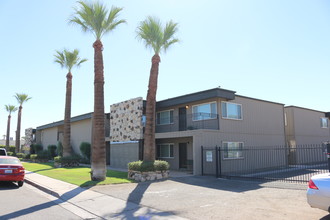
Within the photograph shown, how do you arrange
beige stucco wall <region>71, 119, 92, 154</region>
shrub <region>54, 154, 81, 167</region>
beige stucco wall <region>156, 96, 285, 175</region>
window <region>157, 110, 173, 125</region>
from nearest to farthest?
1. beige stucco wall <region>156, 96, 285, 175</region>
2. window <region>157, 110, 173, 125</region>
3. shrub <region>54, 154, 81, 167</region>
4. beige stucco wall <region>71, 119, 92, 154</region>

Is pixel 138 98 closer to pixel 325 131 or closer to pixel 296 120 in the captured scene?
pixel 296 120

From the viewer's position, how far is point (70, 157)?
81.4ft

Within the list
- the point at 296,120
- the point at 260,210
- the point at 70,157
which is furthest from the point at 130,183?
the point at 296,120

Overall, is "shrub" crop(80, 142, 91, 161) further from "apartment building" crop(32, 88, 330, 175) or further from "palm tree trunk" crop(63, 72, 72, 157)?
"palm tree trunk" crop(63, 72, 72, 157)

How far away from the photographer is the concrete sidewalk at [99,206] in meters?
7.74

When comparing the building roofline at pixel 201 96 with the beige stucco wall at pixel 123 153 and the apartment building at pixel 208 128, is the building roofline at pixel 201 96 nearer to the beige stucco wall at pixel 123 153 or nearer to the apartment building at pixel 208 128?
the apartment building at pixel 208 128

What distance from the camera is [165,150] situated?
927 inches

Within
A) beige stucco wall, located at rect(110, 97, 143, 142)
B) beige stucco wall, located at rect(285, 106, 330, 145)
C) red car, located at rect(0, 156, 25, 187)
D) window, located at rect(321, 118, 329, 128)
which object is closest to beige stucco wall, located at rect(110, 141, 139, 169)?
beige stucco wall, located at rect(110, 97, 143, 142)

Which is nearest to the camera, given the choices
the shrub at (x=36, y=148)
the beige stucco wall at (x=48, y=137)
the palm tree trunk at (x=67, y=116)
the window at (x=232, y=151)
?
the window at (x=232, y=151)

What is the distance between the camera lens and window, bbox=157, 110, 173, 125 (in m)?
23.2

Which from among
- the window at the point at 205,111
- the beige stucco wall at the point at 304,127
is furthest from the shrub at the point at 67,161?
the beige stucco wall at the point at 304,127

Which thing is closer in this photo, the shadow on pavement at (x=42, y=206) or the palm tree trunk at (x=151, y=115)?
the shadow on pavement at (x=42, y=206)

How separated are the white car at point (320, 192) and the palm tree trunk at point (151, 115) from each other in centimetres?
1010

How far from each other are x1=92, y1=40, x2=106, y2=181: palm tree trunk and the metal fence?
633cm
